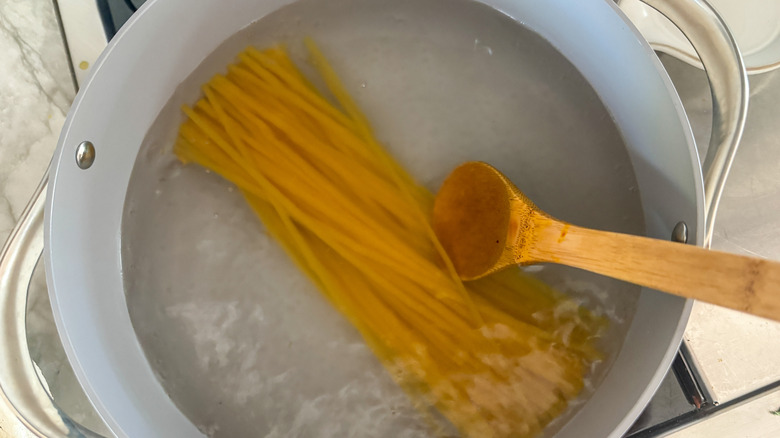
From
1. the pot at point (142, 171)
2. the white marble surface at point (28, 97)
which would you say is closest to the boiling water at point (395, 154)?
the pot at point (142, 171)

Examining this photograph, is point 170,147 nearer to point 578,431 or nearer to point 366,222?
point 366,222

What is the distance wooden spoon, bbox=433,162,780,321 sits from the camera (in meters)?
0.38

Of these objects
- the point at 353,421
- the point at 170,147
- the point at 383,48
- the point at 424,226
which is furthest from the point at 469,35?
the point at 353,421

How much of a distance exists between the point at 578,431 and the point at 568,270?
0.19 m

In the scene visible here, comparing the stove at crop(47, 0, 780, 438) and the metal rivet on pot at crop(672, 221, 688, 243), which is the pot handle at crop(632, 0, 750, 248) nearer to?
the metal rivet on pot at crop(672, 221, 688, 243)

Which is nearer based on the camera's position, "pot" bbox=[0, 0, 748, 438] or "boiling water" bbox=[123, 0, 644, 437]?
"pot" bbox=[0, 0, 748, 438]

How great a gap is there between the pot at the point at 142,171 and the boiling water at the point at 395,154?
13 mm

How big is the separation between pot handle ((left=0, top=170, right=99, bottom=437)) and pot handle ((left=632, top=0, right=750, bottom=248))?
2.33ft

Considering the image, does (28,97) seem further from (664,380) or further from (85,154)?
(664,380)

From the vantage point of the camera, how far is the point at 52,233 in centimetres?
55

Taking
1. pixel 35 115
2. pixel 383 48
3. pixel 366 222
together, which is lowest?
pixel 366 222

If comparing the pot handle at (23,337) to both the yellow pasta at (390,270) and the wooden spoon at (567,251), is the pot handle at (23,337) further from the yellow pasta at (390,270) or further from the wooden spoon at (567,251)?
the wooden spoon at (567,251)

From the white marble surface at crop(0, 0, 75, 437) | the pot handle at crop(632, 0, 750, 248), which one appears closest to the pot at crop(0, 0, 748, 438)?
the pot handle at crop(632, 0, 750, 248)

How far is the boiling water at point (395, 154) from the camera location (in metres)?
0.66
